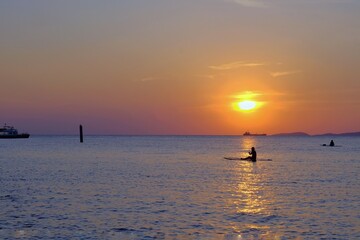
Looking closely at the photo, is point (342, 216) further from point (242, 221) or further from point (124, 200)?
point (124, 200)

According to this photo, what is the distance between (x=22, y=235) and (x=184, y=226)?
863 cm

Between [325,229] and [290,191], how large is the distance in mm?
16950

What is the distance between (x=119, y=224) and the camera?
92.1 ft

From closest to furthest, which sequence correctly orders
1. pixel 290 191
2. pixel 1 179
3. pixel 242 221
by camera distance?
pixel 242 221 < pixel 290 191 < pixel 1 179

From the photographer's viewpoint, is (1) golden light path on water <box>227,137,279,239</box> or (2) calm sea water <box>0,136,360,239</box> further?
(1) golden light path on water <box>227,137,279,239</box>

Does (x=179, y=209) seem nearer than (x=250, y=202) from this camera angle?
Yes

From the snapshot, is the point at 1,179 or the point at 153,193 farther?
the point at 1,179

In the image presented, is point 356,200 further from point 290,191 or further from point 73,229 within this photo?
point 73,229

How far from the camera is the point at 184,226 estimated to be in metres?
27.5

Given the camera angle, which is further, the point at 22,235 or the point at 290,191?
the point at 290,191

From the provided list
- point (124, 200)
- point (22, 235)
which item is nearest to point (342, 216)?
point (124, 200)

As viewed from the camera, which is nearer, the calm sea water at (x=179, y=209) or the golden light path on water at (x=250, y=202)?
the calm sea water at (x=179, y=209)

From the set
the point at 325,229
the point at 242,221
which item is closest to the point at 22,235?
the point at 242,221

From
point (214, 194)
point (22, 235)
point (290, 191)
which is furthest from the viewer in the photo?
point (290, 191)
